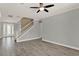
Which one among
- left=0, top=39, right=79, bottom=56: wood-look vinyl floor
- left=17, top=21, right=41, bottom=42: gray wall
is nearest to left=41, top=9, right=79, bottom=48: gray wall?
left=0, top=39, right=79, bottom=56: wood-look vinyl floor

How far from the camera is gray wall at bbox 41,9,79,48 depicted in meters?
5.32

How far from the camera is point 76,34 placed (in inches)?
207

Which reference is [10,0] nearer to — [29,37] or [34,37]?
[29,37]

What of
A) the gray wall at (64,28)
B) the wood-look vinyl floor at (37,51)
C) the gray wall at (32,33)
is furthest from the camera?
the gray wall at (32,33)

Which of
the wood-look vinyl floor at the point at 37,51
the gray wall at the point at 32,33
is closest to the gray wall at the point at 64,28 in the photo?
the wood-look vinyl floor at the point at 37,51

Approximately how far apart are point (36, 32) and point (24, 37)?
186 cm

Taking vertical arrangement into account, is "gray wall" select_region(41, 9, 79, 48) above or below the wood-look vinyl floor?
above

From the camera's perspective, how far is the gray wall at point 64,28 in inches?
209

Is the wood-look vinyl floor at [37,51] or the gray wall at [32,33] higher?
the gray wall at [32,33]

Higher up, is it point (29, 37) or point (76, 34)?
point (76, 34)

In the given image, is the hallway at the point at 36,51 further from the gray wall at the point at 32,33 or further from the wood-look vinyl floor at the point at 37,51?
the gray wall at the point at 32,33

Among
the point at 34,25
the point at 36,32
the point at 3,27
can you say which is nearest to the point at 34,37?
the point at 36,32

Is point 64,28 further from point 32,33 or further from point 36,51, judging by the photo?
point 32,33

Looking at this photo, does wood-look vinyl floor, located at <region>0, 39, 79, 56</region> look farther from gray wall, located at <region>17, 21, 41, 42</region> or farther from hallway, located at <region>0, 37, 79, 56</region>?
gray wall, located at <region>17, 21, 41, 42</region>
